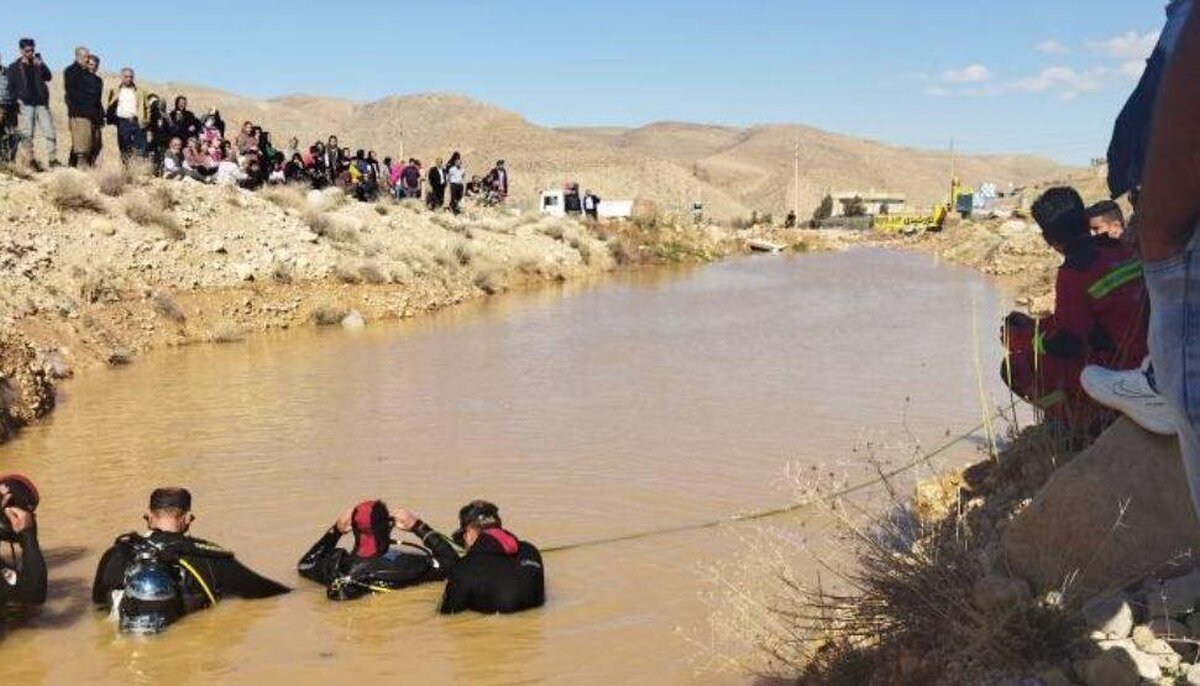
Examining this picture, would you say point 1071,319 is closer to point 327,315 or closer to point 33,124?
point 33,124

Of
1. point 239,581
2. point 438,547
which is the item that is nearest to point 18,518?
point 239,581

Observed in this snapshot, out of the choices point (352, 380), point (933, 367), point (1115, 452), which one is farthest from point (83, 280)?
point (1115, 452)

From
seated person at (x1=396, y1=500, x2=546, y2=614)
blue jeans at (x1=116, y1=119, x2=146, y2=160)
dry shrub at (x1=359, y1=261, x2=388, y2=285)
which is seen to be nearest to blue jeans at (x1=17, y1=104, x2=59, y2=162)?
blue jeans at (x1=116, y1=119, x2=146, y2=160)

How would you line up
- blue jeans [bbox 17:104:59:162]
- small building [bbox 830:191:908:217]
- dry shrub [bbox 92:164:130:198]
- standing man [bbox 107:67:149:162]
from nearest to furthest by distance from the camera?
1. blue jeans [bbox 17:104:59:162]
2. standing man [bbox 107:67:149:162]
3. dry shrub [bbox 92:164:130:198]
4. small building [bbox 830:191:908:217]

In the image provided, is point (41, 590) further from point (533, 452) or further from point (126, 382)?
point (126, 382)

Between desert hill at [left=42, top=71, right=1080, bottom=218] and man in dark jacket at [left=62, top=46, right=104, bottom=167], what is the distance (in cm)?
5159

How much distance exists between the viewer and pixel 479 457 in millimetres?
10242

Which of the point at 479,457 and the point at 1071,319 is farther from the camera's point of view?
the point at 479,457

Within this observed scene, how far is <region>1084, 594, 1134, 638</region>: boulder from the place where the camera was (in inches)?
130

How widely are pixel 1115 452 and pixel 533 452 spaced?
23.0 ft

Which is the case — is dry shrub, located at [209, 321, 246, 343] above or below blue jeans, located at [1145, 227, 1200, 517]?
below

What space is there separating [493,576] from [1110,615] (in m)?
3.59

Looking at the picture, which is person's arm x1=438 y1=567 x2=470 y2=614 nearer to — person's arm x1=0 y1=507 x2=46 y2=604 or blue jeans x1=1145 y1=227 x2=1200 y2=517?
person's arm x1=0 y1=507 x2=46 y2=604

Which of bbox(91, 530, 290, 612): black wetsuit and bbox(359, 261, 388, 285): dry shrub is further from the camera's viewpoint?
bbox(359, 261, 388, 285): dry shrub
